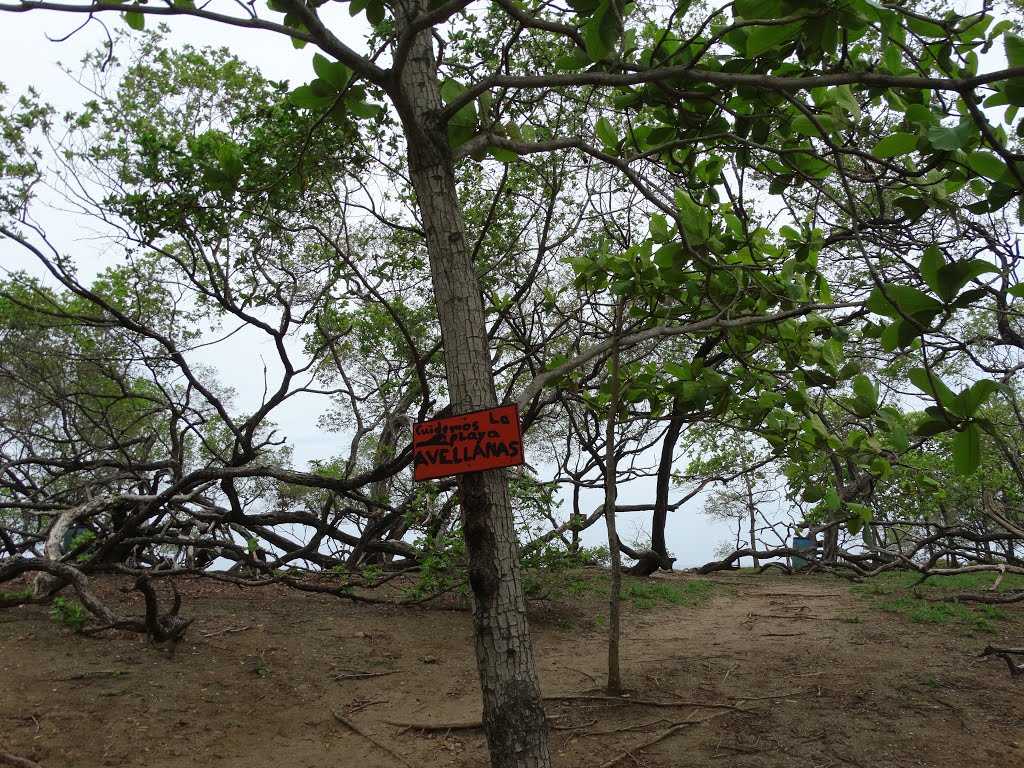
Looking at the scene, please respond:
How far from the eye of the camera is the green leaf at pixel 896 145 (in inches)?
70.6

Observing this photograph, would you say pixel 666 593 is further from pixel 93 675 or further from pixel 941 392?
pixel 941 392

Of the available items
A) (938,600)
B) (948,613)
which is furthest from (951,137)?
(938,600)

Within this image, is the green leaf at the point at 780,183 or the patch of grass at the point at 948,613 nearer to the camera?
the green leaf at the point at 780,183

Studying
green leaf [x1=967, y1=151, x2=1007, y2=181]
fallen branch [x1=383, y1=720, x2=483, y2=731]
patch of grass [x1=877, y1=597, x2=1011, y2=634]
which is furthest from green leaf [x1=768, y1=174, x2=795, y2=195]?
patch of grass [x1=877, y1=597, x2=1011, y2=634]

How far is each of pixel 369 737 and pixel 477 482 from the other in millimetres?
2186

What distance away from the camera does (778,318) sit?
2.89 meters

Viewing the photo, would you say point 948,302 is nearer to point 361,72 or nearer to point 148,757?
point 361,72

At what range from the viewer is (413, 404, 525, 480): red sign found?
7.36 ft

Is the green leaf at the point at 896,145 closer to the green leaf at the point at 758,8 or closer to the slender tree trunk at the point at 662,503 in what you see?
the green leaf at the point at 758,8

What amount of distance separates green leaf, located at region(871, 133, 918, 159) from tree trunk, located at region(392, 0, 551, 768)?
126 centimetres

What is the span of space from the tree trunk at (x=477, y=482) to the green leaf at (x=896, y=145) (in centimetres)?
126

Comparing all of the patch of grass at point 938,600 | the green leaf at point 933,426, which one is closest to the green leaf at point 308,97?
the green leaf at point 933,426

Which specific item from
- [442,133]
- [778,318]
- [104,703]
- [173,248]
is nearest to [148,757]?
[104,703]

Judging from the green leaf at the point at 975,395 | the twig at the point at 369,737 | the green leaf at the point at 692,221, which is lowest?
the twig at the point at 369,737
